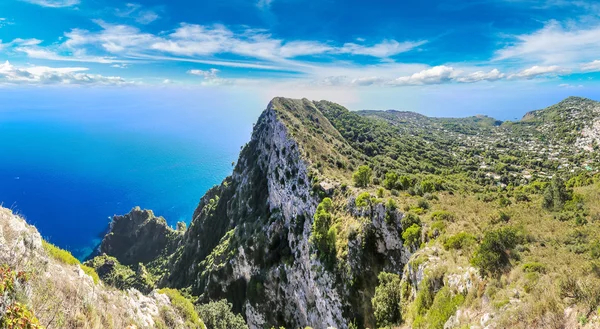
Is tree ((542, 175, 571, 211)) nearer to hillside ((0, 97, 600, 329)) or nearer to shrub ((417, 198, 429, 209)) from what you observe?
hillside ((0, 97, 600, 329))

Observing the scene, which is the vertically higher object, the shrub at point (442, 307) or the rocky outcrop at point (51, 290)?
the rocky outcrop at point (51, 290)

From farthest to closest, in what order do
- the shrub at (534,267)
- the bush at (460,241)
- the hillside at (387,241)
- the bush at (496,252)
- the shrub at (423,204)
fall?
the shrub at (423,204) → the bush at (460,241) → the bush at (496,252) → the hillside at (387,241) → the shrub at (534,267)

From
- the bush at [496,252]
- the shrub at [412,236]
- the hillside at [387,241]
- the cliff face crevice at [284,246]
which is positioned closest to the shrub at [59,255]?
the hillside at [387,241]

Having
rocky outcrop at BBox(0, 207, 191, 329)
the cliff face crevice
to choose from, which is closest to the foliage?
the cliff face crevice

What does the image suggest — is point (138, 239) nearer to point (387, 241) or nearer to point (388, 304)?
point (387, 241)

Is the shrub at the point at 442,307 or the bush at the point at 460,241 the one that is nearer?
the shrub at the point at 442,307

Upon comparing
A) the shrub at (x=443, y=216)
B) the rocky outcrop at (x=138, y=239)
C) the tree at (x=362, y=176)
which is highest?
the tree at (x=362, y=176)

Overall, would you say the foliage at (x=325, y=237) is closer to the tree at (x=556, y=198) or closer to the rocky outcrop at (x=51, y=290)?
the tree at (x=556, y=198)
